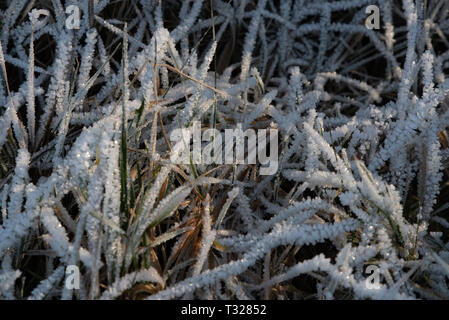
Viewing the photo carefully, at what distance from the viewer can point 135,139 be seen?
99 cm

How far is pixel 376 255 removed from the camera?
949 mm

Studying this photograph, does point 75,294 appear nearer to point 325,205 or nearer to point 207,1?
point 325,205

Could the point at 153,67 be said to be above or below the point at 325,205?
above

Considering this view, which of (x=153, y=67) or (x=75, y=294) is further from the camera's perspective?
(x=153, y=67)
